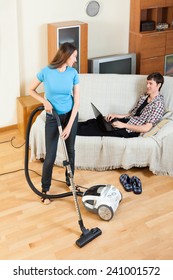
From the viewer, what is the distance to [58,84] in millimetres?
2980

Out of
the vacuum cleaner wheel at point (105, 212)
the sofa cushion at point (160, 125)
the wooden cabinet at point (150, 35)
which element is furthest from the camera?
the wooden cabinet at point (150, 35)

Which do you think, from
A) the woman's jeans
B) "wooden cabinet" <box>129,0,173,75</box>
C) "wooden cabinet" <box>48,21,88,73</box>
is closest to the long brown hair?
the woman's jeans

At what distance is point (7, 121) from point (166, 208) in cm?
216

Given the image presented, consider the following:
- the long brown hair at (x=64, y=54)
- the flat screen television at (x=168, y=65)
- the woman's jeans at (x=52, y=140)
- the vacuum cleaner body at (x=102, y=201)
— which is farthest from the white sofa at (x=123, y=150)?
the flat screen television at (x=168, y=65)

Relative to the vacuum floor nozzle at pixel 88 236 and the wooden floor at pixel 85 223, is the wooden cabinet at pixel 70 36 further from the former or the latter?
the vacuum floor nozzle at pixel 88 236

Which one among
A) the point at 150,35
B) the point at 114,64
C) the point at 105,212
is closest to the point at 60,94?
the point at 105,212

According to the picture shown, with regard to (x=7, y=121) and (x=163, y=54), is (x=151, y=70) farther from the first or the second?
(x=7, y=121)

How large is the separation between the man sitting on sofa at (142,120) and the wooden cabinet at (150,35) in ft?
4.77

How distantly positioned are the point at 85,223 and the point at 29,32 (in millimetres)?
2386

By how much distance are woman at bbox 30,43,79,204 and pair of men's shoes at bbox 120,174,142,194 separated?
600mm

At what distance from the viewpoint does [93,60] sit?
4.86 meters

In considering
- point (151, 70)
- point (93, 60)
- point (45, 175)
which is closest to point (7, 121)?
point (93, 60)

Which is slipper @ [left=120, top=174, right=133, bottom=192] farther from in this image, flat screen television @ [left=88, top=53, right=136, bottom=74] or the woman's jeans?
A: flat screen television @ [left=88, top=53, right=136, bottom=74]

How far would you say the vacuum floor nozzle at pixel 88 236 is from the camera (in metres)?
2.91
